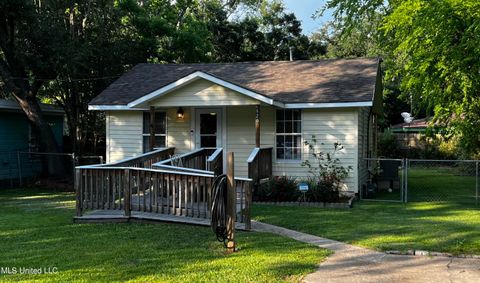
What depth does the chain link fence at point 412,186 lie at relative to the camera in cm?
1308

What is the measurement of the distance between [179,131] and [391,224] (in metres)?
7.87

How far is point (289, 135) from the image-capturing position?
1438 cm

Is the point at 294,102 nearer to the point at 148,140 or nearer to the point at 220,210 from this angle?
the point at 148,140

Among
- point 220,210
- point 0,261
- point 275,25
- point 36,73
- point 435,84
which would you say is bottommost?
point 0,261

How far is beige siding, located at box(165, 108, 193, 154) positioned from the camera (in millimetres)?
15078

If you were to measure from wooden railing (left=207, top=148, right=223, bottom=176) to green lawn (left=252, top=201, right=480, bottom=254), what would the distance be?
1.56 meters

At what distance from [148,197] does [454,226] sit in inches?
236

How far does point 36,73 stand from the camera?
18156 mm

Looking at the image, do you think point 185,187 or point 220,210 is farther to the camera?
point 185,187

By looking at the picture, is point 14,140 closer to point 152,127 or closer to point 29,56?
point 29,56

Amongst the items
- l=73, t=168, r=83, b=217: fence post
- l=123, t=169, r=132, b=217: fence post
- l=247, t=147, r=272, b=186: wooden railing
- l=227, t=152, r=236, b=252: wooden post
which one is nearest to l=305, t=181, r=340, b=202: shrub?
l=247, t=147, r=272, b=186: wooden railing

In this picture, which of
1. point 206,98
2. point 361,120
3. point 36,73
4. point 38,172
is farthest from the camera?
point 38,172

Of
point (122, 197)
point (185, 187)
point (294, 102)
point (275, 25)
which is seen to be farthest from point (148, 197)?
point (275, 25)

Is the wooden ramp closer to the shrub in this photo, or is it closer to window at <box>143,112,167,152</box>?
the shrub
